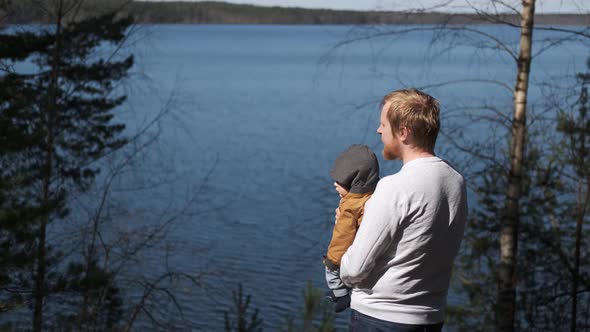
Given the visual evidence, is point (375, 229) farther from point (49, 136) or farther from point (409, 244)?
point (49, 136)

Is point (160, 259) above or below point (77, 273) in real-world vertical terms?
below

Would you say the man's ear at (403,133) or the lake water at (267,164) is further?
the lake water at (267,164)

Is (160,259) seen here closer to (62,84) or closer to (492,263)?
(62,84)

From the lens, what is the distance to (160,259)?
1538cm

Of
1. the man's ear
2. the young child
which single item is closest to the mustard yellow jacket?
the young child

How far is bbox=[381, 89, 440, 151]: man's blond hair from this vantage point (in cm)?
210

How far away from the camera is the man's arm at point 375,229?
2070 millimetres

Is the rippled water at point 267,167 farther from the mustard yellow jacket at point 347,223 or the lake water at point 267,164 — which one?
the mustard yellow jacket at point 347,223

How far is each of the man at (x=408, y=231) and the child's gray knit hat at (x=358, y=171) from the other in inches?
4.7

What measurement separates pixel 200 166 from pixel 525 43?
1632cm

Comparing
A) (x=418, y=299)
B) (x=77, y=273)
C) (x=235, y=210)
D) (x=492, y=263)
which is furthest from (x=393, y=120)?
(x=235, y=210)

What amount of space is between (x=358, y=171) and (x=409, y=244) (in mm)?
328

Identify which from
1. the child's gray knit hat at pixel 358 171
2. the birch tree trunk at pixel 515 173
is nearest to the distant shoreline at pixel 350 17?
the birch tree trunk at pixel 515 173

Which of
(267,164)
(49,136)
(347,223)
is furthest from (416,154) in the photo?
(267,164)
